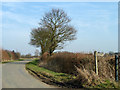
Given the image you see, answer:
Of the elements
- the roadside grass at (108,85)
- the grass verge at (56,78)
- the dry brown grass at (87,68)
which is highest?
the dry brown grass at (87,68)

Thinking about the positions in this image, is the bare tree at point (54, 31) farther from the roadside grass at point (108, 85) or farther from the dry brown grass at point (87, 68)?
the roadside grass at point (108, 85)

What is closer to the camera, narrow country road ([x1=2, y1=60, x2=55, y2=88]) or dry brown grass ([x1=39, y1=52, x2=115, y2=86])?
dry brown grass ([x1=39, y1=52, x2=115, y2=86])

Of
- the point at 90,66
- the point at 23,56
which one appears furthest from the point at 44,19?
the point at 23,56

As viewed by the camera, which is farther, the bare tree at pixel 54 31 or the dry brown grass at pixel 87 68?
the bare tree at pixel 54 31

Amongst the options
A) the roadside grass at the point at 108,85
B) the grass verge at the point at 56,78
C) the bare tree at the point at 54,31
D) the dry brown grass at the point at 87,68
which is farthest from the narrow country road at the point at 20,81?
the bare tree at the point at 54,31

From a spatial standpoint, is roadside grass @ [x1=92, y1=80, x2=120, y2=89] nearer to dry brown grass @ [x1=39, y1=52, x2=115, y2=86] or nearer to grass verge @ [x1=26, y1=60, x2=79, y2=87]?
dry brown grass @ [x1=39, y1=52, x2=115, y2=86]

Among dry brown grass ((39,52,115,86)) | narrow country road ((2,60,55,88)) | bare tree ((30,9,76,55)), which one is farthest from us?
bare tree ((30,9,76,55))

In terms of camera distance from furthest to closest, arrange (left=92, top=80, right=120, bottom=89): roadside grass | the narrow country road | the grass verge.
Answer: the grass verge, the narrow country road, (left=92, top=80, right=120, bottom=89): roadside grass

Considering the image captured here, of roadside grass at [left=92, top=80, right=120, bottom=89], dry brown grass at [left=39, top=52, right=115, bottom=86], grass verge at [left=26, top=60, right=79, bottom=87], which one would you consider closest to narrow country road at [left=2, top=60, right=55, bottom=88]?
grass verge at [left=26, top=60, right=79, bottom=87]

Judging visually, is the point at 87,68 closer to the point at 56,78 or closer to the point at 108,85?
the point at 56,78

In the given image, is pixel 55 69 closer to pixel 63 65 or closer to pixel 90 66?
pixel 63 65

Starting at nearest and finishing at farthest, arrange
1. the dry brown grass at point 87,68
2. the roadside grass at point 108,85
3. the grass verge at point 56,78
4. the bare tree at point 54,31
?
the roadside grass at point 108,85 → the dry brown grass at point 87,68 → the grass verge at point 56,78 → the bare tree at point 54,31

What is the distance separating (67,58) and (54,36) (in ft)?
60.8

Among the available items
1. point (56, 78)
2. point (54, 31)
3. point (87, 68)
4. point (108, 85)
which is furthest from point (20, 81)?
point (54, 31)
